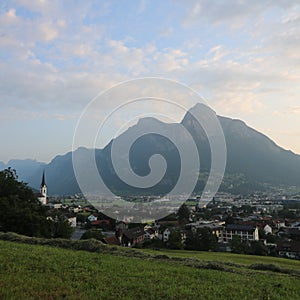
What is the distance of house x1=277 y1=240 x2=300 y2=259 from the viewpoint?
35.0 meters

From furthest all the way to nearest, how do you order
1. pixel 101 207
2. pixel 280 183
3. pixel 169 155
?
pixel 280 183
pixel 169 155
pixel 101 207

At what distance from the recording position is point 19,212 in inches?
886

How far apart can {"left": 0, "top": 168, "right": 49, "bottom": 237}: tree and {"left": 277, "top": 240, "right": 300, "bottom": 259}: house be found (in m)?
24.4

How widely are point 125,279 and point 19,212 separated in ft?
56.1

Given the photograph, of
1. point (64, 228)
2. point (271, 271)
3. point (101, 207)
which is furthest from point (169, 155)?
point (271, 271)

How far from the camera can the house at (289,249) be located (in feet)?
115

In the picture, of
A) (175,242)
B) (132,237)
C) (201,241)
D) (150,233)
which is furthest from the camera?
(150,233)

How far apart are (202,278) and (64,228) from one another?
22324mm

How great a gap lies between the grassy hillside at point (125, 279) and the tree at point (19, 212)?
12901 millimetres

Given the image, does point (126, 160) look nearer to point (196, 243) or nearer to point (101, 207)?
point (196, 243)

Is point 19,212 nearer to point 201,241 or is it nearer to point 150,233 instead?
point 201,241

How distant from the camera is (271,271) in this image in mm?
10258

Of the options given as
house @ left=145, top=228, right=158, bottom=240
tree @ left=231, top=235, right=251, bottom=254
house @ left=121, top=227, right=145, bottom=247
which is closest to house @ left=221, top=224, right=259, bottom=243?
house @ left=145, top=228, right=158, bottom=240

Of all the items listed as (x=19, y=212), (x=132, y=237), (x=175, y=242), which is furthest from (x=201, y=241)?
(x=19, y=212)
